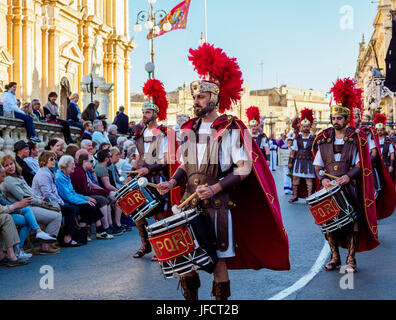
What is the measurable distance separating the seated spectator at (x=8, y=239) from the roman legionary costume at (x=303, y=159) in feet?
29.4

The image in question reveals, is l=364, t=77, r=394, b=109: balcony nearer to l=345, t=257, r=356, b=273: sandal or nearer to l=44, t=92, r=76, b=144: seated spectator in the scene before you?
l=44, t=92, r=76, b=144: seated spectator

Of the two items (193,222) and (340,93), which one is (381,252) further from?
(193,222)

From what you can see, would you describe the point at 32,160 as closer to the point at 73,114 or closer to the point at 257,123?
the point at 257,123

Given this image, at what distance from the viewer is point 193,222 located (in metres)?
4.71

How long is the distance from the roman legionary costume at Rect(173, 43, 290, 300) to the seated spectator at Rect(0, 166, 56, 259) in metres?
3.80

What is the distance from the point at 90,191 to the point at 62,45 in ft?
81.2

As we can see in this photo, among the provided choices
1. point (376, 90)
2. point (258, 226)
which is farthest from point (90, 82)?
point (258, 226)

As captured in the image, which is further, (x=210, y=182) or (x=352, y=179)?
(x=352, y=179)

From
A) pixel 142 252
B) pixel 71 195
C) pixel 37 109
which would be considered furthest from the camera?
pixel 37 109

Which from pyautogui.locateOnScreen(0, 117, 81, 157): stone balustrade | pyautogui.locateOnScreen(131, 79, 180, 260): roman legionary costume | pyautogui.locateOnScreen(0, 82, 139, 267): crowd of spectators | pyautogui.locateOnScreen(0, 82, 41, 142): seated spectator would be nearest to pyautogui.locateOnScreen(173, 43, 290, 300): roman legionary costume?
pyautogui.locateOnScreen(0, 82, 139, 267): crowd of spectators

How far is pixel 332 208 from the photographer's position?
7.13 metres

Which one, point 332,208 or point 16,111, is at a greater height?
point 16,111
